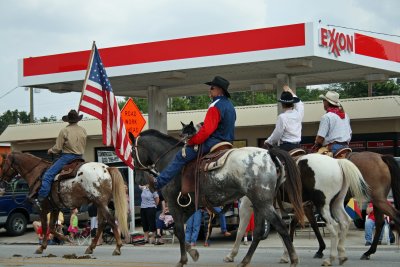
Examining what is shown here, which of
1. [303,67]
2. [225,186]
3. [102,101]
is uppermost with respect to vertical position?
[303,67]

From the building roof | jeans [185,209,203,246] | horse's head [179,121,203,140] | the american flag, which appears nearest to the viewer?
horse's head [179,121,203,140]

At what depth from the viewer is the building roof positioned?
27.5 m

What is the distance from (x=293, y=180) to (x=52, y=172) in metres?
5.87

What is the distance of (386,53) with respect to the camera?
79.2ft

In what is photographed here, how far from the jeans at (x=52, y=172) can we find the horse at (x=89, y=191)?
0.15 metres

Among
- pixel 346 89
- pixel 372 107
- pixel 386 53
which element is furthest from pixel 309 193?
pixel 346 89

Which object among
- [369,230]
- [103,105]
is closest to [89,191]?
[103,105]

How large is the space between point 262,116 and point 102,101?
1629 cm

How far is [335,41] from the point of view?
21.7m

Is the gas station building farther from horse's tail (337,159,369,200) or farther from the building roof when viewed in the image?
horse's tail (337,159,369,200)

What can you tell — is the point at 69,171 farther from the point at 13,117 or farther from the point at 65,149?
the point at 13,117

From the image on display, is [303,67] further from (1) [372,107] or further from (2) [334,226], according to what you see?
(2) [334,226]

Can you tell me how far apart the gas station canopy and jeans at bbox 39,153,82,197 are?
900cm

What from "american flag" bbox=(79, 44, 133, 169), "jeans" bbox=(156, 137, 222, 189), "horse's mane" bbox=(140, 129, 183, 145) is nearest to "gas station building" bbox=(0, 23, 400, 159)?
"american flag" bbox=(79, 44, 133, 169)
